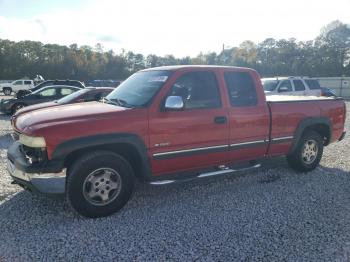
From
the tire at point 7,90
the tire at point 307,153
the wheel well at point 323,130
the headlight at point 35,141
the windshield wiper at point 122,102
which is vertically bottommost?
the tire at point 7,90

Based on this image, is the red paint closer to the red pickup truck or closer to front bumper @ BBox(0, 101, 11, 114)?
the red pickup truck

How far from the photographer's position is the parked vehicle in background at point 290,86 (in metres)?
13.9

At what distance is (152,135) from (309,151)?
3.36 meters

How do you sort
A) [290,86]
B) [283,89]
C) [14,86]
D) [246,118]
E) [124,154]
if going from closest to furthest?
[124,154], [246,118], [283,89], [290,86], [14,86]

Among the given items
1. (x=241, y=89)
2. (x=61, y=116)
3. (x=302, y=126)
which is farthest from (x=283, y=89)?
(x=61, y=116)

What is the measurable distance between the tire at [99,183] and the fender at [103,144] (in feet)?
0.56

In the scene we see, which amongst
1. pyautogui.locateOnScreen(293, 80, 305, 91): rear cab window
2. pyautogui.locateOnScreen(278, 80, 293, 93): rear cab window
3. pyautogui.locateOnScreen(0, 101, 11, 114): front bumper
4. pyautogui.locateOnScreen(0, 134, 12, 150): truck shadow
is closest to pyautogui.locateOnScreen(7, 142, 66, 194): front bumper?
pyautogui.locateOnScreen(0, 134, 12, 150): truck shadow

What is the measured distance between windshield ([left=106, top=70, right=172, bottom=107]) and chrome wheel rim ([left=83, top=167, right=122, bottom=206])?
969mm

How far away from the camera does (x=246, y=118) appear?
5090 mm

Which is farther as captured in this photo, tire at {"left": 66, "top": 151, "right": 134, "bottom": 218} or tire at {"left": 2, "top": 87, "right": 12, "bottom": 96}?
tire at {"left": 2, "top": 87, "right": 12, "bottom": 96}

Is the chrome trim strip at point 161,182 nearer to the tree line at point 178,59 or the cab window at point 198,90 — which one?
the cab window at point 198,90

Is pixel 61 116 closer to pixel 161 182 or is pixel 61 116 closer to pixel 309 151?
pixel 161 182

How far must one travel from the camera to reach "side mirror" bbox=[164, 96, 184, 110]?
14.0 feet

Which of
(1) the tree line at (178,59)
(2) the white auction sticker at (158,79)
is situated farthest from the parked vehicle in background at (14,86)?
(2) the white auction sticker at (158,79)
